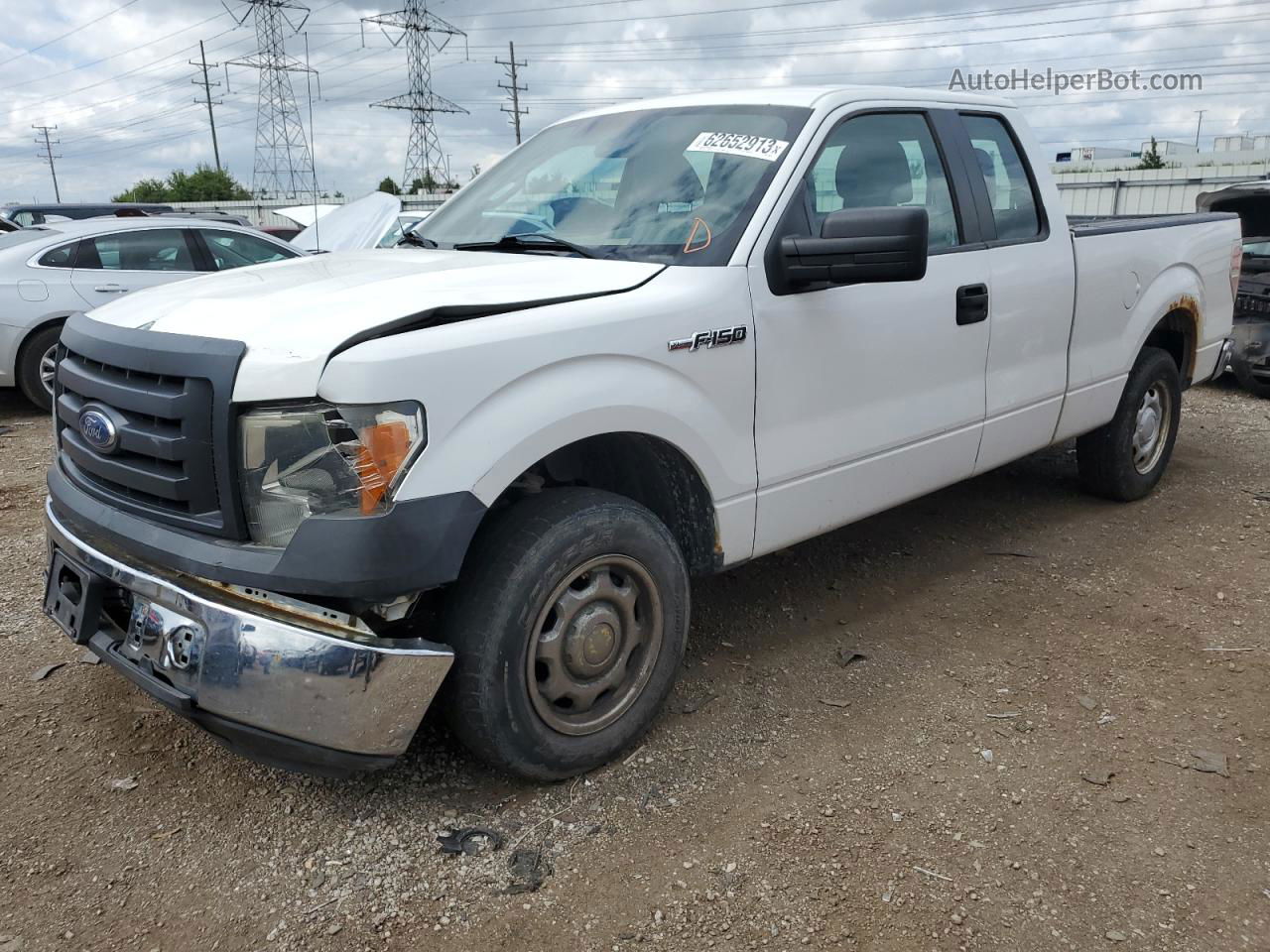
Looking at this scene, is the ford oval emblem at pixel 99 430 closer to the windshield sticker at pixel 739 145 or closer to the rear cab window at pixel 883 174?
the windshield sticker at pixel 739 145

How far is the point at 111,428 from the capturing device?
2549 millimetres

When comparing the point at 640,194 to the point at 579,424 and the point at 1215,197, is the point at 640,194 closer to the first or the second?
the point at 579,424

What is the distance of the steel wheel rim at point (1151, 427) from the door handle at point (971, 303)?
1864 millimetres

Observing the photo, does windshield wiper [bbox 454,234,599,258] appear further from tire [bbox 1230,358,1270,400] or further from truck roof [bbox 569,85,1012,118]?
tire [bbox 1230,358,1270,400]

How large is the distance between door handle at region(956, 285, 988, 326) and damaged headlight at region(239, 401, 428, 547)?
2.31m

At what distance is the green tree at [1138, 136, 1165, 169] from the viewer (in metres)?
34.7

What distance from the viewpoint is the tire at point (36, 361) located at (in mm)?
8094

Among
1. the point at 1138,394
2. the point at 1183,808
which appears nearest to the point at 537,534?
the point at 1183,808

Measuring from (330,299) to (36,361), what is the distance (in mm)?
6974

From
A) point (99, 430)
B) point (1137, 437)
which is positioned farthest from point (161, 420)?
point (1137, 437)

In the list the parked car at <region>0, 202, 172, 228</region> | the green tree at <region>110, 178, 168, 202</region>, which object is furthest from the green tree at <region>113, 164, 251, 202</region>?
the parked car at <region>0, 202, 172, 228</region>

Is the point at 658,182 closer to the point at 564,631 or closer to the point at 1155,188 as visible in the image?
the point at 564,631

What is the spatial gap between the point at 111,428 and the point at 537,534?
44.5 inches

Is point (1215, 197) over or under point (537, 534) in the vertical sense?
over
